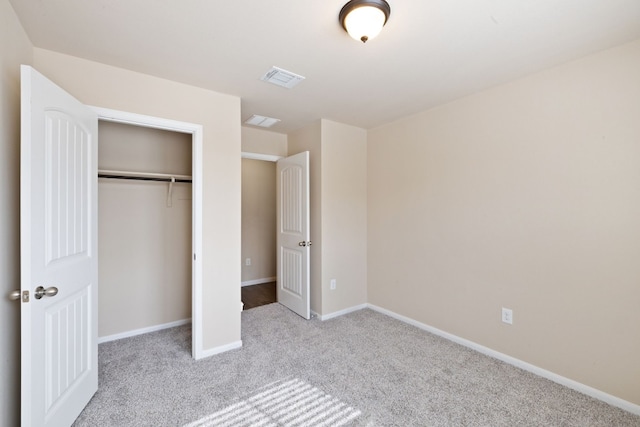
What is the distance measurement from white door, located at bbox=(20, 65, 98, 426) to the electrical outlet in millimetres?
3219

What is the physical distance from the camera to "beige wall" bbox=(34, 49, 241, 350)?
224 cm

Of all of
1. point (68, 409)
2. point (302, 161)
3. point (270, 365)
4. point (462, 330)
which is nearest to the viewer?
point (68, 409)

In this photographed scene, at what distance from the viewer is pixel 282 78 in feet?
7.63

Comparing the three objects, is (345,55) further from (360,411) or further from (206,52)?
(360,411)

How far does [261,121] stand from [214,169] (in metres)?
1.18

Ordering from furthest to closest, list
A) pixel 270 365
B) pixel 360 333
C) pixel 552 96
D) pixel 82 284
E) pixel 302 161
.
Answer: pixel 302 161, pixel 360 333, pixel 270 365, pixel 552 96, pixel 82 284

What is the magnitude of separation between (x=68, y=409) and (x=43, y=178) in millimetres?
1353

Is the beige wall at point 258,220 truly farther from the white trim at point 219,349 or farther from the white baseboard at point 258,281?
the white trim at point 219,349

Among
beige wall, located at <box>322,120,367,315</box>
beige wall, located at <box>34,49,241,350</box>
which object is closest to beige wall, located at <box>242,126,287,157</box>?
beige wall, located at <box>322,120,367,315</box>

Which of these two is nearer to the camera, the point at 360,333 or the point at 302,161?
the point at 360,333

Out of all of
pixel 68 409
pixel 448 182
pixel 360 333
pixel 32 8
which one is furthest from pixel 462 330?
pixel 32 8

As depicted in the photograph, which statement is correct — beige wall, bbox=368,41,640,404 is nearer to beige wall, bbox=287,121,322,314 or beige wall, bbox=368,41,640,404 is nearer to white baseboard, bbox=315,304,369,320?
white baseboard, bbox=315,304,369,320

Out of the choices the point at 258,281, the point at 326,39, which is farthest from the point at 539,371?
the point at 258,281

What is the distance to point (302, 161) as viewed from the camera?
3432 mm
